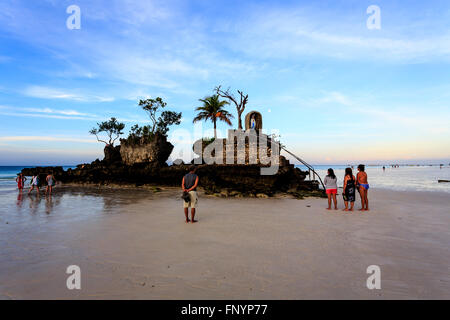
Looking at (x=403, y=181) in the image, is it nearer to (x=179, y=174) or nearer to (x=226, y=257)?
(x=179, y=174)

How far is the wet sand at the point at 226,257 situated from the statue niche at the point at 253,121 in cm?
1543

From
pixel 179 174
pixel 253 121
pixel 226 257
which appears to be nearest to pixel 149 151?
pixel 179 174

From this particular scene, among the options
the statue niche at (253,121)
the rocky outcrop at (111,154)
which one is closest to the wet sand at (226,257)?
the statue niche at (253,121)

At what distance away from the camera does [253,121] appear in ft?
78.1

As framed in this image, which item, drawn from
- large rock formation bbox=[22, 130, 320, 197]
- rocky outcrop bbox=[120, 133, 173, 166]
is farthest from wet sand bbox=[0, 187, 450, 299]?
rocky outcrop bbox=[120, 133, 173, 166]

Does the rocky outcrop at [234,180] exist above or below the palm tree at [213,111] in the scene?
below

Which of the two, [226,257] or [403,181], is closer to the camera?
[226,257]

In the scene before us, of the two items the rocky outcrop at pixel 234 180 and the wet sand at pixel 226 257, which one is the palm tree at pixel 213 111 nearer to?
the rocky outcrop at pixel 234 180

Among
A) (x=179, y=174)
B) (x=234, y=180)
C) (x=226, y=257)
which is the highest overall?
(x=179, y=174)

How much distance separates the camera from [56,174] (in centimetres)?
3400

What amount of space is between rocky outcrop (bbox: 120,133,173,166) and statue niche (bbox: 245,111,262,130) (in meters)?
13.8

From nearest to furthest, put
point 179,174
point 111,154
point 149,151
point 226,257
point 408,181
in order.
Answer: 1. point 226,257
2. point 179,174
3. point 408,181
4. point 149,151
5. point 111,154

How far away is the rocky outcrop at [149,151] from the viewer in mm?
32169

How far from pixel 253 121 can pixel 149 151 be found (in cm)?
1611
